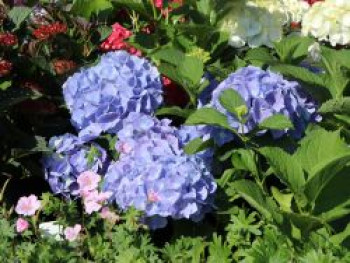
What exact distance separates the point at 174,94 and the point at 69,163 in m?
0.52

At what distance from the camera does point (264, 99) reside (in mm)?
2389

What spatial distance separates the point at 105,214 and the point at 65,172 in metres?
0.38

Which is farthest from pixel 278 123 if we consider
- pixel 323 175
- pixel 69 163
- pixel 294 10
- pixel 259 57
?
pixel 294 10

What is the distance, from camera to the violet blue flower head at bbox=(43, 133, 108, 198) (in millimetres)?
2594

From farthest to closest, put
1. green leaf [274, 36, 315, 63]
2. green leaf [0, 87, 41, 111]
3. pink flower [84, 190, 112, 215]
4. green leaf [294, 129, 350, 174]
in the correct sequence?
green leaf [274, 36, 315, 63] → green leaf [0, 87, 41, 111] → pink flower [84, 190, 112, 215] → green leaf [294, 129, 350, 174]

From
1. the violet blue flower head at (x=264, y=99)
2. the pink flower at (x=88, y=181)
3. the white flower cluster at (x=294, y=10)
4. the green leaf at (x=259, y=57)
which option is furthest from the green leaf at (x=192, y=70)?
the white flower cluster at (x=294, y=10)

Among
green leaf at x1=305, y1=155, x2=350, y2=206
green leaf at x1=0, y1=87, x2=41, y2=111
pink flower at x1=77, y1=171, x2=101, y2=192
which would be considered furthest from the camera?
green leaf at x1=0, y1=87, x2=41, y2=111

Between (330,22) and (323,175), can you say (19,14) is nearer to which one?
(330,22)

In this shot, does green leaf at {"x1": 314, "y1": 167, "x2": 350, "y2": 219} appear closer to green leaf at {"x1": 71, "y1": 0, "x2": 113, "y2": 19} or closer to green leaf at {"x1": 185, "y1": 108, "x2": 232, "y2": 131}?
green leaf at {"x1": 185, "y1": 108, "x2": 232, "y2": 131}

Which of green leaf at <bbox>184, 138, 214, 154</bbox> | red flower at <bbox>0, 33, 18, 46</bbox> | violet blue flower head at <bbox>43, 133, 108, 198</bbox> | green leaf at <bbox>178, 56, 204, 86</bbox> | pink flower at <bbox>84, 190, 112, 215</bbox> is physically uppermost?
red flower at <bbox>0, 33, 18, 46</bbox>

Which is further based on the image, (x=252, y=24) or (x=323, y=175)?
(x=252, y=24)

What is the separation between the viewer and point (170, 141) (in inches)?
99.1

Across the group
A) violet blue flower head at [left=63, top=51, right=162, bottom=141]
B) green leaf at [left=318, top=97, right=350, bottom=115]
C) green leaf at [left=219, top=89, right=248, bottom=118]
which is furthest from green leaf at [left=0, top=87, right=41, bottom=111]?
green leaf at [left=318, top=97, right=350, bottom=115]

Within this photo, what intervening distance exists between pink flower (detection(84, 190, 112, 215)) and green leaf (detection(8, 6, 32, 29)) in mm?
877
